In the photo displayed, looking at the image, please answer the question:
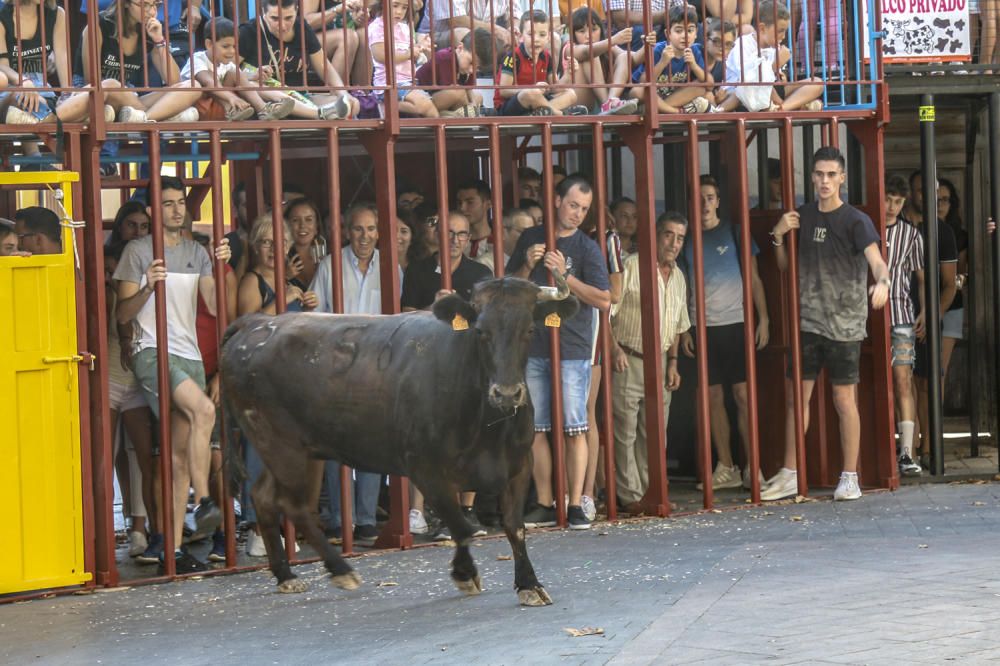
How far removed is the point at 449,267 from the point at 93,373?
2.20 m

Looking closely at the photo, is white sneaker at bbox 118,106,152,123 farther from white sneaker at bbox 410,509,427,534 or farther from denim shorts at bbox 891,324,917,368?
denim shorts at bbox 891,324,917,368

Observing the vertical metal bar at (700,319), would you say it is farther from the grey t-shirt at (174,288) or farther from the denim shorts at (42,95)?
the denim shorts at (42,95)

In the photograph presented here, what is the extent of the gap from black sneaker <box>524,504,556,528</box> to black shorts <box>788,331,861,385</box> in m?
2.01

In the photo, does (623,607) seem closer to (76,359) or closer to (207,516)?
(207,516)

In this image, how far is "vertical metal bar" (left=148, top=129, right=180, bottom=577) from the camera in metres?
9.88

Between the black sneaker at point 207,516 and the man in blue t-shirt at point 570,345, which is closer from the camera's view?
the black sneaker at point 207,516

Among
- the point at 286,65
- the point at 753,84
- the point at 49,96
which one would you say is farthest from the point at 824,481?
the point at 49,96

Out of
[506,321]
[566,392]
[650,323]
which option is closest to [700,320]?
[650,323]

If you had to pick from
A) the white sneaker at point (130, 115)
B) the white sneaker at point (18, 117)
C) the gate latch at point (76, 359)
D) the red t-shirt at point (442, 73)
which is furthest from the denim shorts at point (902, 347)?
the white sneaker at point (18, 117)

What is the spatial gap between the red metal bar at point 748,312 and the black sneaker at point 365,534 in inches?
101

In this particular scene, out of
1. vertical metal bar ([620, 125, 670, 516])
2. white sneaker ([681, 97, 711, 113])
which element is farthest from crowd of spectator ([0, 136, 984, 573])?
white sneaker ([681, 97, 711, 113])

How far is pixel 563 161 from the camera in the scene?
14398mm

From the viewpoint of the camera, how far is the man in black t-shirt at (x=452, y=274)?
11.0 m

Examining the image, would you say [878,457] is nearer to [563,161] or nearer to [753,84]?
[753,84]
